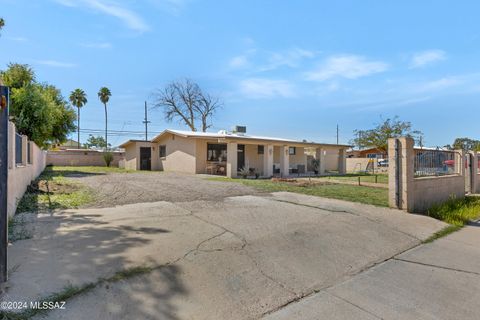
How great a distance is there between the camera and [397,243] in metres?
5.59

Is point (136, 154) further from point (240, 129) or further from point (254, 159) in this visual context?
point (254, 159)

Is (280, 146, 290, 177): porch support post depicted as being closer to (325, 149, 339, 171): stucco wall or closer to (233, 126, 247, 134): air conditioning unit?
(233, 126, 247, 134): air conditioning unit

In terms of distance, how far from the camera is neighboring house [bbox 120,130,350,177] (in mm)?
19725

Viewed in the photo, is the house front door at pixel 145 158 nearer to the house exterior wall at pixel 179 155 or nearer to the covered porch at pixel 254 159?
the house exterior wall at pixel 179 155

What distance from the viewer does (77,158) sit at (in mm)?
35625

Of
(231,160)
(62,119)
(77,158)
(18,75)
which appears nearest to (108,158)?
(77,158)

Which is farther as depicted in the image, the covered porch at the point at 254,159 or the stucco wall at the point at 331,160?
the stucco wall at the point at 331,160

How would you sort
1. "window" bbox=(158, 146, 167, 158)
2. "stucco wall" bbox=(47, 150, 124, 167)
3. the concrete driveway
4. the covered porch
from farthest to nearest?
1. "stucco wall" bbox=(47, 150, 124, 167)
2. "window" bbox=(158, 146, 167, 158)
3. the covered porch
4. the concrete driveway

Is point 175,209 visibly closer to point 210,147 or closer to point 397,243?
point 397,243

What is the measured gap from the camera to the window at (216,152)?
21578mm

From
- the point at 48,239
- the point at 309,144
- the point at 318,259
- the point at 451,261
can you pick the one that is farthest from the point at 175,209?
the point at 309,144

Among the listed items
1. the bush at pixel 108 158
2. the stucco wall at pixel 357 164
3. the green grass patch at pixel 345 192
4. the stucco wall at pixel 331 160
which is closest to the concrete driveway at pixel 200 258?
the green grass patch at pixel 345 192

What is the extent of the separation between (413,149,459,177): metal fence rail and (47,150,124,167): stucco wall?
3334 centimetres

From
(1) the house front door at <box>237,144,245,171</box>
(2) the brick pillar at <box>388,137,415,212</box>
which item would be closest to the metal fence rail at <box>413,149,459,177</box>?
(2) the brick pillar at <box>388,137,415,212</box>
